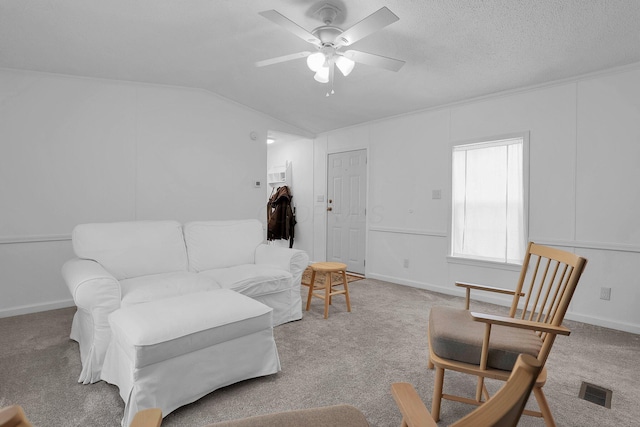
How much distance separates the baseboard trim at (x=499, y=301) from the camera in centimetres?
304

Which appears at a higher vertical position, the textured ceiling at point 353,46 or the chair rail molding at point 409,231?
the textured ceiling at point 353,46

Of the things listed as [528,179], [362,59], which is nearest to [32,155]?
[362,59]

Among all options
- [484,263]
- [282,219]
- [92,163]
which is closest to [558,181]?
[484,263]

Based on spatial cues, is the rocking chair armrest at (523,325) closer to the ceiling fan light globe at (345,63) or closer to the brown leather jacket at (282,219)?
the ceiling fan light globe at (345,63)

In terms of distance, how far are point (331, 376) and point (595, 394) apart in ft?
5.21

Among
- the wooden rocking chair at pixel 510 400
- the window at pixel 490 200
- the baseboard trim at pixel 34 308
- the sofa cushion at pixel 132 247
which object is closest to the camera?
the wooden rocking chair at pixel 510 400

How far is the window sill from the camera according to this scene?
3.68 m

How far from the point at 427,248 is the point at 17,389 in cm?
403

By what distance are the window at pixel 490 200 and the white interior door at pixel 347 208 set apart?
1.46 m

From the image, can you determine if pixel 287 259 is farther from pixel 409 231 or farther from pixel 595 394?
pixel 595 394

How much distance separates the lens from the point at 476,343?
1.55m

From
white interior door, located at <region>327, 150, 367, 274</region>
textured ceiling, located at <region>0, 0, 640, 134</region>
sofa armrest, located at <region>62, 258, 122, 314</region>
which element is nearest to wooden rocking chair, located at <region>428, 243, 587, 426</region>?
textured ceiling, located at <region>0, 0, 640, 134</region>

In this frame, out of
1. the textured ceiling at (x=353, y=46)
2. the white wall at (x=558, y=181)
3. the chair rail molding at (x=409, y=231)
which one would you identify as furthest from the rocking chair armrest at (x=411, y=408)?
the chair rail molding at (x=409, y=231)

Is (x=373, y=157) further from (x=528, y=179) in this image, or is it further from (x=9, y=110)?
(x=9, y=110)
